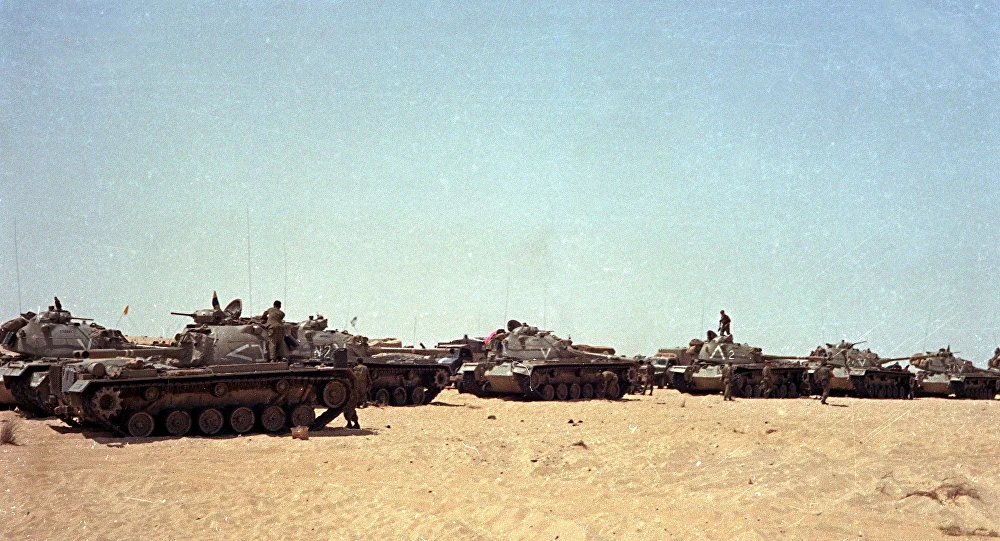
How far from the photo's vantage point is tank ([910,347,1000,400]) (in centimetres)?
4384

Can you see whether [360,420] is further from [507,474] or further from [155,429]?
[507,474]

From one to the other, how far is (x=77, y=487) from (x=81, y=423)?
850 cm

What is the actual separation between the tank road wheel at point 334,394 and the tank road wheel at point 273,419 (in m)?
1.06

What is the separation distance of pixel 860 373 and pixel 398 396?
2177 centimetres

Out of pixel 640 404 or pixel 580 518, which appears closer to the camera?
pixel 580 518

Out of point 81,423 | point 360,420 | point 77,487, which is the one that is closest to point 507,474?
point 77,487

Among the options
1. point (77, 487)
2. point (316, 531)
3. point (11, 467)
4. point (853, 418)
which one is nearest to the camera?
point (316, 531)

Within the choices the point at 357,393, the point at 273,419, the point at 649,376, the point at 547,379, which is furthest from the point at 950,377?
the point at 273,419

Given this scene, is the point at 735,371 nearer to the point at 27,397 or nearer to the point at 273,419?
the point at 273,419

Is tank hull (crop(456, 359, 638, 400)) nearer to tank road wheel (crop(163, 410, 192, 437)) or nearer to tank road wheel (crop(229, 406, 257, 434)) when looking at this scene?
tank road wheel (crop(229, 406, 257, 434))

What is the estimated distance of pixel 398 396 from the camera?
93.4 feet

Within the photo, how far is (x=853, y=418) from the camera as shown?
994 inches

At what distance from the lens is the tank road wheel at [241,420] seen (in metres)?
18.8

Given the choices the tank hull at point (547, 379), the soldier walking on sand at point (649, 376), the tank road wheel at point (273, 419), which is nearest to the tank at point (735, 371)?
the soldier walking on sand at point (649, 376)
